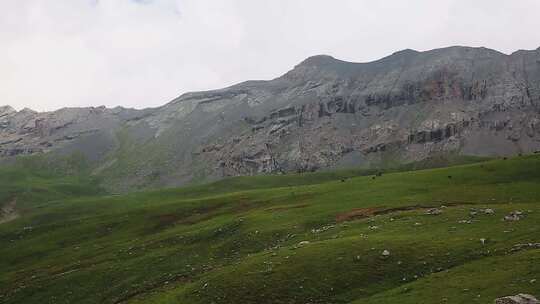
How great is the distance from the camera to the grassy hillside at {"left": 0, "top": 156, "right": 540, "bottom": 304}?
3797 centimetres

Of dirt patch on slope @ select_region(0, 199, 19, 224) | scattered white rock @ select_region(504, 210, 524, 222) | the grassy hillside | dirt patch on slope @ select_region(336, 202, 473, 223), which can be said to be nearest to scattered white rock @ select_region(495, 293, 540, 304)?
the grassy hillside

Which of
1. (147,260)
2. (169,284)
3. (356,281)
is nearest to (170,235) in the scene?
(147,260)

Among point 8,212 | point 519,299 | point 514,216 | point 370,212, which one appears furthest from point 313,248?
point 8,212

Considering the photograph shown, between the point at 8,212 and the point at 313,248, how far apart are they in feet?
553

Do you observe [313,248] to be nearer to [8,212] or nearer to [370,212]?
[370,212]

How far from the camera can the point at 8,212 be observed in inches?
7347

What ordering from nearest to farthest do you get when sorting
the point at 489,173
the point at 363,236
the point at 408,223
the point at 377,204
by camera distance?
the point at 363,236
the point at 408,223
the point at 377,204
the point at 489,173

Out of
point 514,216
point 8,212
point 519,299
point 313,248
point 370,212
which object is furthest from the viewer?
point 8,212

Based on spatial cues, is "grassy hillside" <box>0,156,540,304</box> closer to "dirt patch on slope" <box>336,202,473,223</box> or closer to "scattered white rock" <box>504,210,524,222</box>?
"dirt patch on slope" <box>336,202,473,223</box>

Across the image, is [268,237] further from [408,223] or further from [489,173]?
[489,173]

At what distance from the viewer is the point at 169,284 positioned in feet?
166

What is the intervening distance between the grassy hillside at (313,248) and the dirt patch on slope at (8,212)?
7424cm

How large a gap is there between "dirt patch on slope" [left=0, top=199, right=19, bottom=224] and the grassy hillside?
7424cm

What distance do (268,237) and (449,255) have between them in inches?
987
